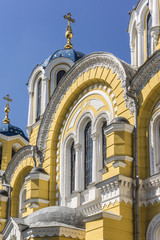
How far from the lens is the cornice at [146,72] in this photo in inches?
651

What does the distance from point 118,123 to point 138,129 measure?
32.0 inches

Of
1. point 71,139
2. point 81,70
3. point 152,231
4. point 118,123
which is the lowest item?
point 152,231

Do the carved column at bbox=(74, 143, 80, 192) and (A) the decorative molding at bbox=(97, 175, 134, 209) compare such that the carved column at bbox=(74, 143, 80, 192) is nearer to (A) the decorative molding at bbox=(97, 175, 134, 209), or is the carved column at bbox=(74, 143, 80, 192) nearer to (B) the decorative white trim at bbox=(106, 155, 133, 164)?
(A) the decorative molding at bbox=(97, 175, 134, 209)

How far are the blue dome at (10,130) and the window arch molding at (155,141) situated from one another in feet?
56.0

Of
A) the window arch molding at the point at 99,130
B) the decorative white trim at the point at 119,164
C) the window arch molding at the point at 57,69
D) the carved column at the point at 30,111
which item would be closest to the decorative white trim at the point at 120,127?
the decorative white trim at the point at 119,164

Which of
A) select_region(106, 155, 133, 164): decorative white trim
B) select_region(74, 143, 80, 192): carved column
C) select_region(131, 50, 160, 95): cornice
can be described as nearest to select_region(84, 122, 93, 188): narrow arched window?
select_region(74, 143, 80, 192): carved column

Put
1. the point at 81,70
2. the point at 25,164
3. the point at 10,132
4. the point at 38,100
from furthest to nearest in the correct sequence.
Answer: the point at 10,132
the point at 38,100
the point at 25,164
the point at 81,70

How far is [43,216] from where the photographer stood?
16.9m

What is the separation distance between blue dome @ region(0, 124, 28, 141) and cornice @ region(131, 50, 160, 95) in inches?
641

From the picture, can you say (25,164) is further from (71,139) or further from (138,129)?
(138,129)

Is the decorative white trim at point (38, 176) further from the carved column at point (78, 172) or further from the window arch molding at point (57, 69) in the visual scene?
the window arch molding at point (57, 69)

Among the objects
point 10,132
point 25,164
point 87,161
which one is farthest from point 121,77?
point 10,132

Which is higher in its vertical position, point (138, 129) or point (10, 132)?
point (10, 132)

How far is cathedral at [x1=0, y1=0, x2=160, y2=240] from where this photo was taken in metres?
15.7
